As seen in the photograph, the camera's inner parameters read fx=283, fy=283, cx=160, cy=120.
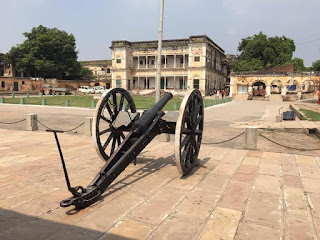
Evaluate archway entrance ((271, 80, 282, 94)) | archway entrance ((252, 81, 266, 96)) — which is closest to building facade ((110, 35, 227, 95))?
archway entrance ((252, 81, 266, 96))

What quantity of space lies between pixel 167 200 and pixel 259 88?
1892 inches

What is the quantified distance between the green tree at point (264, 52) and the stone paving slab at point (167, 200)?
51655 mm

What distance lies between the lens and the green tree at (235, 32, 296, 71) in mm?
55375

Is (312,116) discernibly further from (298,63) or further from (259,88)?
(298,63)

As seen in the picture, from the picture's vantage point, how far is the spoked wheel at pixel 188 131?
179 inches

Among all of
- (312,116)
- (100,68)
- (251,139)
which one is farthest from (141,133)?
(100,68)

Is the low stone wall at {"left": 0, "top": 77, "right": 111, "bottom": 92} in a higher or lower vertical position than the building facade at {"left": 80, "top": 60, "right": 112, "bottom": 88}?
lower

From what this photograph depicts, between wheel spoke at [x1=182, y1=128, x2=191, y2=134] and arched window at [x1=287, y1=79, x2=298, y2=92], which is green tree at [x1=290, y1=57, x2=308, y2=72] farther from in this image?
wheel spoke at [x1=182, y1=128, x2=191, y2=134]

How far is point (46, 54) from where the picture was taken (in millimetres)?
52656

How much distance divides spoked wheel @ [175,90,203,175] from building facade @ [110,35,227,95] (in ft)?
139

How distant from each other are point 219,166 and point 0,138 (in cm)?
673

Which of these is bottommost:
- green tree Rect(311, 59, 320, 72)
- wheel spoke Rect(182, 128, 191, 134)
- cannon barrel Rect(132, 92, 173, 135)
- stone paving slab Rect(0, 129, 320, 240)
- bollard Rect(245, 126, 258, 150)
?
stone paving slab Rect(0, 129, 320, 240)

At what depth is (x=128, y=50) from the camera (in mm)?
53281

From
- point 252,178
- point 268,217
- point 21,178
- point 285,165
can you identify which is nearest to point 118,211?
point 268,217
